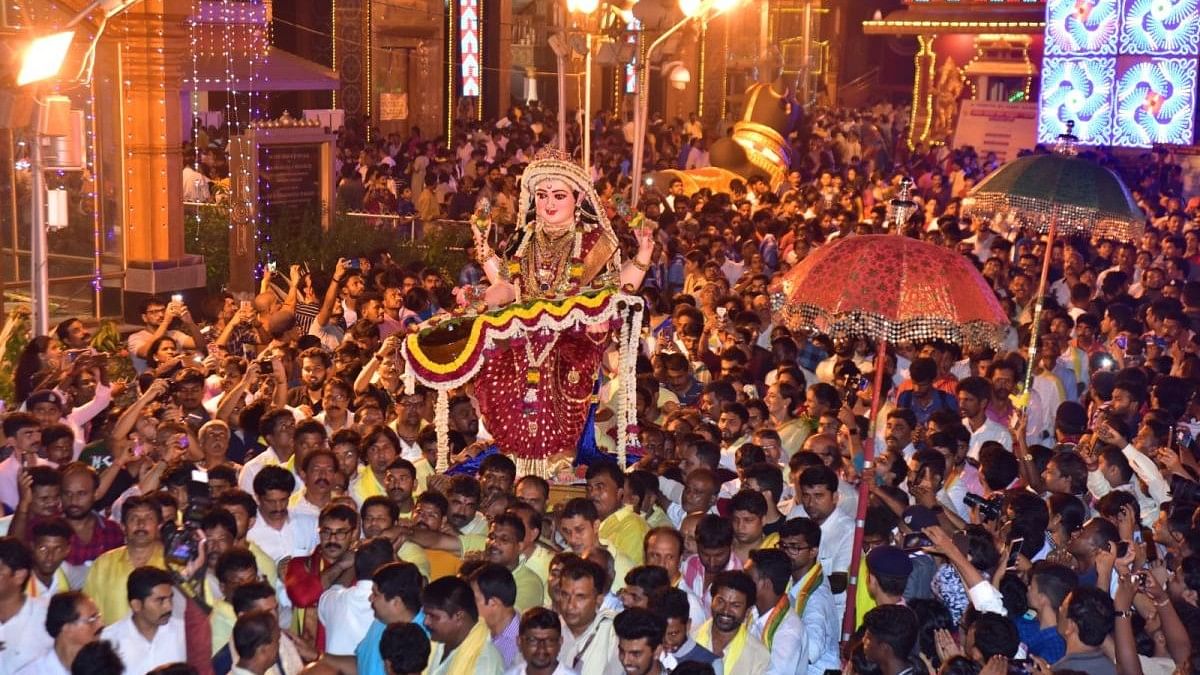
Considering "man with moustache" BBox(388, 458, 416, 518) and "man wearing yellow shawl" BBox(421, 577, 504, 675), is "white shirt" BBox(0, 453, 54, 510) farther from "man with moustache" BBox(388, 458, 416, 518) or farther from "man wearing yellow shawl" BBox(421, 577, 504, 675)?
"man wearing yellow shawl" BBox(421, 577, 504, 675)

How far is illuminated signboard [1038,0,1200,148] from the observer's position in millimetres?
Answer: 24172

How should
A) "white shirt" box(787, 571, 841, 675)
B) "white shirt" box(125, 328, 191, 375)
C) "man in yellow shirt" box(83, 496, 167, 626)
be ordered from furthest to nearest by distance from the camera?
1. "white shirt" box(125, 328, 191, 375)
2. "white shirt" box(787, 571, 841, 675)
3. "man in yellow shirt" box(83, 496, 167, 626)

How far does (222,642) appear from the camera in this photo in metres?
6.76

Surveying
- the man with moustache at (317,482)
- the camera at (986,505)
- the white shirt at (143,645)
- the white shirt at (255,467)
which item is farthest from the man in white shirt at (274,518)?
the camera at (986,505)

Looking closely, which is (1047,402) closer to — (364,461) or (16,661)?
(364,461)

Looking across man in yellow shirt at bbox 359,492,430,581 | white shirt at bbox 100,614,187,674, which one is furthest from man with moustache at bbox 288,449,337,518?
white shirt at bbox 100,614,187,674

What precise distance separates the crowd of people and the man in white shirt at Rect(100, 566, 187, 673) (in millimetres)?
15

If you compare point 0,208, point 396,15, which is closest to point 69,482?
point 0,208

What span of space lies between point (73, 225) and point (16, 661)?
Result: 9.73m

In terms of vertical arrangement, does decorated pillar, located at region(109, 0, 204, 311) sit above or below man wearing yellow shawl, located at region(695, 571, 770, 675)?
above

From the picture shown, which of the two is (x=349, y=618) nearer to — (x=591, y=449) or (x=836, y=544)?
(x=836, y=544)

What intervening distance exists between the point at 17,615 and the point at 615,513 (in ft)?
9.58

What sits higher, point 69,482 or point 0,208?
point 0,208

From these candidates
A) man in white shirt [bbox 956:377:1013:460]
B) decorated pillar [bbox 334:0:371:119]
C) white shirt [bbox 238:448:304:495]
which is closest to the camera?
white shirt [bbox 238:448:304:495]
